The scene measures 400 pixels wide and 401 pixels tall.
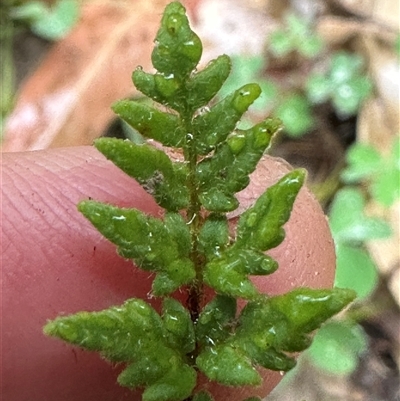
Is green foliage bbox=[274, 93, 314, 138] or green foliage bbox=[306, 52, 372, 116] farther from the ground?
green foliage bbox=[306, 52, 372, 116]

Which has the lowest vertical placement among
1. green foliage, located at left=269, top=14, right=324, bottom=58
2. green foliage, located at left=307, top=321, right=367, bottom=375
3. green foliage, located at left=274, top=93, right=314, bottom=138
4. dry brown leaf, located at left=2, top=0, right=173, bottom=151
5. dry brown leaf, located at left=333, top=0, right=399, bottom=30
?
green foliage, located at left=307, top=321, right=367, bottom=375

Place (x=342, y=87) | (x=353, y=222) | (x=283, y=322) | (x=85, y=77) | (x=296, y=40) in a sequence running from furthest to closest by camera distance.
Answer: (x=85, y=77), (x=296, y=40), (x=342, y=87), (x=353, y=222), (x=283, y=322)

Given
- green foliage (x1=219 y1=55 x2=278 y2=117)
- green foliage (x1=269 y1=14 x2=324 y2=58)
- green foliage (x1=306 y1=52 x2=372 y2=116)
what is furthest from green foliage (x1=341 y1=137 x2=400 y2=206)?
green foliage (x1=269 y1=14 x2=324 y2=58)

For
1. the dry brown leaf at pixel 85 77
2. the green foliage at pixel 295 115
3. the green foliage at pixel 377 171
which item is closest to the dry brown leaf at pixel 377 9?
the green foliage at pixel 295 115

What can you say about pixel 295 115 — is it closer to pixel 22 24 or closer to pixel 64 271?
pixel 22 24

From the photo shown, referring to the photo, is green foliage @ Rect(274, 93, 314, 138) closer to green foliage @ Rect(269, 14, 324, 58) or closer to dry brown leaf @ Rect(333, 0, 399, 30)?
green foliage @ Rect(269, 14, 324, 58)

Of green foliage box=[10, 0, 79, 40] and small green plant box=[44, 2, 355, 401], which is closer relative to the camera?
small green plant box=[44, 2, 355, 401]

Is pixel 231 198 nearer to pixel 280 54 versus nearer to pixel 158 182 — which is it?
pixel 158 182

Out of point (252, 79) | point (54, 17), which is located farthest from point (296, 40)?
point (54, 17)

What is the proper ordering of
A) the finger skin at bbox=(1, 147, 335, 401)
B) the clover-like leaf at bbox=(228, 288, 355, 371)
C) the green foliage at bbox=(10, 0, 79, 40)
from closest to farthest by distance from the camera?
the clover-like leaf at bbox=(228, 288, 355, 371)
the finger skin at bbox=(1, 147, 335, 401)
the green foliage at bbox=(10, 0, 79, 40)

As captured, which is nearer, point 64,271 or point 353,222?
point 64,271
